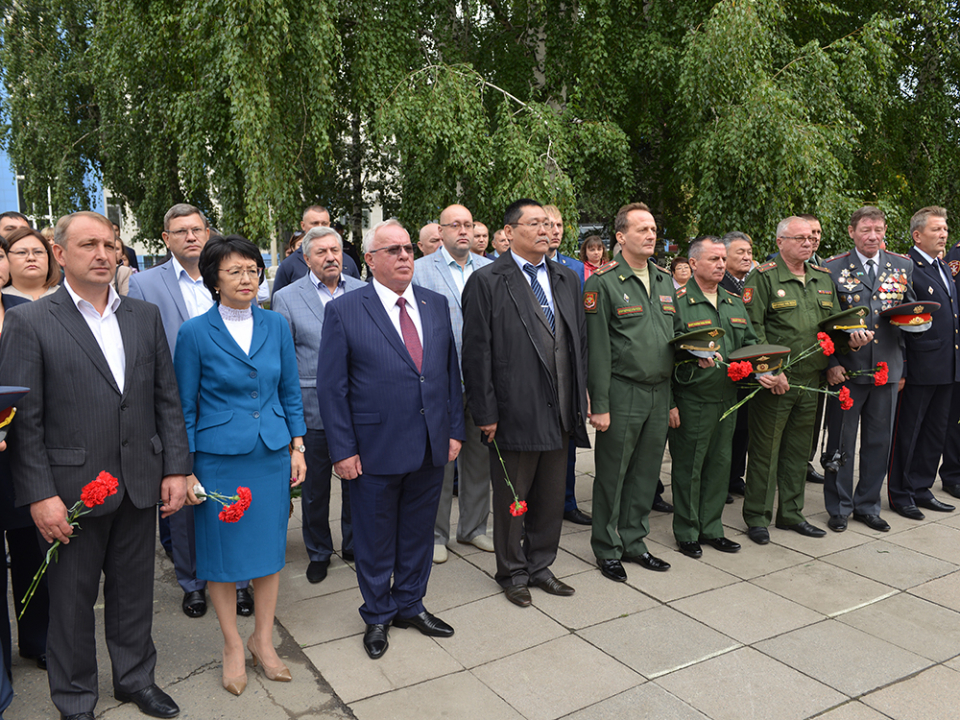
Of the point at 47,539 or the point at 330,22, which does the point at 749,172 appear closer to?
the point at 330,22

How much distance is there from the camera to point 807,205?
378 inches

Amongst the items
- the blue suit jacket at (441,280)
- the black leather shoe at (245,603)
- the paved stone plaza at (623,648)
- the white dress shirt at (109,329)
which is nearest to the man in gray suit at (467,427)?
the blue suit jacket at (441,280)

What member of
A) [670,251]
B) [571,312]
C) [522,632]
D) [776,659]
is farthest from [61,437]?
[670,251]

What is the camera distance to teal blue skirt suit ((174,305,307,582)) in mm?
3094

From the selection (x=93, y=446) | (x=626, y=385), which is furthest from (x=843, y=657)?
(x=93, y=446)

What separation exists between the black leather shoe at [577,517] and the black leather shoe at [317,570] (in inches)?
70.2

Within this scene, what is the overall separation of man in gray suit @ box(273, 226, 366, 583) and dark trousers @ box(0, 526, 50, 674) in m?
1.34

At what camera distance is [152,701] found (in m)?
2.99

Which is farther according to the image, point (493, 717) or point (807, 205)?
point (807, 205)

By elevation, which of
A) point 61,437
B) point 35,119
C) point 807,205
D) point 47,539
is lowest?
point 47,539

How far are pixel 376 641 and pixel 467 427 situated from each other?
1605 millimetres

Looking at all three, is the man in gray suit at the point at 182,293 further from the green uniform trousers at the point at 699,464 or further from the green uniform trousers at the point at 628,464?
the green uniform trousers at the point at 699,464

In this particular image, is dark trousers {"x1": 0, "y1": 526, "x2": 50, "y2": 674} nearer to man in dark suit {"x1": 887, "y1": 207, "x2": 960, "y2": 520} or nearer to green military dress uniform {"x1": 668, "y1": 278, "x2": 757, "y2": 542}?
green military dress uniform {"x1": 668, "y1": 278, "x2": 757, "y2": 542}

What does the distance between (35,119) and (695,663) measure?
57.7ft
